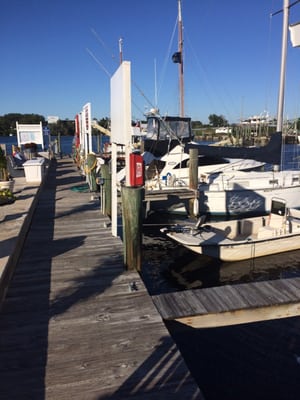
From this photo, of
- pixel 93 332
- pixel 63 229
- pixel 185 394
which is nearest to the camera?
pixel 185 394

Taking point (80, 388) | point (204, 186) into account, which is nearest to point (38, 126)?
point (204, 186)

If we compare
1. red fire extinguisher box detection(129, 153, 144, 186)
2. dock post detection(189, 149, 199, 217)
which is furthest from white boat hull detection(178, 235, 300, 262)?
red fire extinguisher box detection(129, 153, 144, 186)

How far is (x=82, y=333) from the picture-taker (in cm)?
346

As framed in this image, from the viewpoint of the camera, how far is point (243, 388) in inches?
172

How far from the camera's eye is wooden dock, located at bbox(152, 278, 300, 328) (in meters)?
4.12

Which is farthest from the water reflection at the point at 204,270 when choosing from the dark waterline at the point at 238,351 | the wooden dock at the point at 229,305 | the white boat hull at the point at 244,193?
the white boat hull at the point at 244,193

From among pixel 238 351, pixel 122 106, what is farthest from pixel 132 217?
pixel 238 351

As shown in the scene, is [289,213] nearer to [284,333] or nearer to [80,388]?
[284,333]

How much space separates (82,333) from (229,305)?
1.96 meters

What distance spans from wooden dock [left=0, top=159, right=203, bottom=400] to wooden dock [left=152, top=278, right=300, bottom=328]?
0.40 m

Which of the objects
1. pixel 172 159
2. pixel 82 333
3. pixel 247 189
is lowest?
pixel 82 333

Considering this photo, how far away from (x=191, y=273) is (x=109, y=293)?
4.55 metres

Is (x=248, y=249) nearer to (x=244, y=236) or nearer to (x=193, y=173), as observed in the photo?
(x=244, y=236)

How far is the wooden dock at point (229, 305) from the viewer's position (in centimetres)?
412
